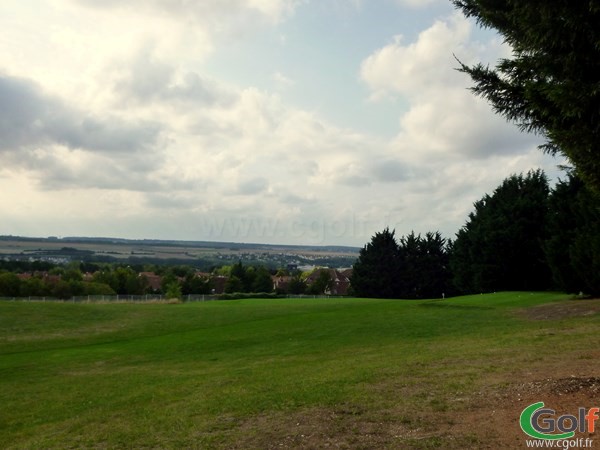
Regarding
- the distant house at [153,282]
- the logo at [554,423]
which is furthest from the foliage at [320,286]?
the logo at [554,423]

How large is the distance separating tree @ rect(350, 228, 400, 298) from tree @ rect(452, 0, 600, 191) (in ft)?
214

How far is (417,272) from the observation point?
75.3 metres

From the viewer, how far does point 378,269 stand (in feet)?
251

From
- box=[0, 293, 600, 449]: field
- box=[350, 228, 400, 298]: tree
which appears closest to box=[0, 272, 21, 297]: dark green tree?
box=[350, 228, 400, 298]: tree

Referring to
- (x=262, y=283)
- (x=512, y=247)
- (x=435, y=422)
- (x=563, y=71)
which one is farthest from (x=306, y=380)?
(x=262, y=283)

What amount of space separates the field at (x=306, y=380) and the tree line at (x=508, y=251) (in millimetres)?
4688

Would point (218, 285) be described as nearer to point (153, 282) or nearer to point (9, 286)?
point (153, 282)

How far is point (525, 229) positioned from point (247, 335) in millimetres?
32285

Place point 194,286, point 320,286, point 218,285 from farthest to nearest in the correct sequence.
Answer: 1. point 218,285
2. point 320,286
3. point 194,286

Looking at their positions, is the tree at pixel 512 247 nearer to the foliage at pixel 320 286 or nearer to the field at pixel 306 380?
the field at pixel 306 380

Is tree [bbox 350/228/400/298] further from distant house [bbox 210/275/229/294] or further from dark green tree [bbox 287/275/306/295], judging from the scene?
distant house [bbox 210/275/229/294]

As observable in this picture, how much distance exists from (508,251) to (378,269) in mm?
27850

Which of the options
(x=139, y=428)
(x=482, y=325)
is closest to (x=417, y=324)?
(x=482, y=325)

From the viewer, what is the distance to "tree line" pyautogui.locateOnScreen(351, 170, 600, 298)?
107 feet
